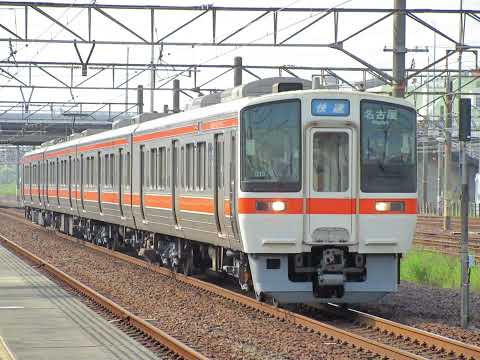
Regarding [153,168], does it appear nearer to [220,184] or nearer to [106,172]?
[220,184]

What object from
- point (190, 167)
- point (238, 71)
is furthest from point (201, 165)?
point (238, 71)

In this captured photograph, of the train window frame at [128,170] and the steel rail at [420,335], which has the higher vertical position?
the train window frame at [128,170]

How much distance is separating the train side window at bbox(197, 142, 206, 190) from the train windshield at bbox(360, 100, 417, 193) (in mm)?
3113

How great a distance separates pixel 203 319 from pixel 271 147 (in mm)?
2371

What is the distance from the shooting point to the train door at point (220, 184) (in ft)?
49.0

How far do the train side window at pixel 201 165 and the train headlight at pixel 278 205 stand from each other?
9.09 ft

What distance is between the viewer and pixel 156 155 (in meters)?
19.8

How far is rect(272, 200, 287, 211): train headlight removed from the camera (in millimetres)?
13578

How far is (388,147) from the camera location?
1396 cm

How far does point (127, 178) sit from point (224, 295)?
7213 mm

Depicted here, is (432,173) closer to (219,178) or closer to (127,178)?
(127,178)

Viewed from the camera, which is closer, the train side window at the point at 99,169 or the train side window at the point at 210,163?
the train side window at the point at 210,163

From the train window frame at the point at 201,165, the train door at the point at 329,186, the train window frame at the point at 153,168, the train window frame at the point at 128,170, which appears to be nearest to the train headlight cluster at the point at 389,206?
the train door at the point at 329,186

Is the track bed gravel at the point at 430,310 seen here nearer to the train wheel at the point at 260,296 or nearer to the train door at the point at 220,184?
the train wheel at the point at 260,296
